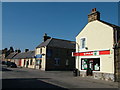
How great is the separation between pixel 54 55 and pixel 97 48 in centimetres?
1794

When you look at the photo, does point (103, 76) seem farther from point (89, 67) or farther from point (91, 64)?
point (89, 67)

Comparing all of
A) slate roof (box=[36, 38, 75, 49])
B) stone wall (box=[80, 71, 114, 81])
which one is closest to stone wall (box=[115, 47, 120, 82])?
stone wall (box=[80, 71, 114, 81])

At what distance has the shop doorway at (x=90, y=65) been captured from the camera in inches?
726

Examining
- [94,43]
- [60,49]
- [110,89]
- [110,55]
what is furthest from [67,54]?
[110,89]

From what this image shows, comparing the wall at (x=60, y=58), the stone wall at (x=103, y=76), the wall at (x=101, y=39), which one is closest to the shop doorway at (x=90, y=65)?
the stone wall at (x=103, y=76)

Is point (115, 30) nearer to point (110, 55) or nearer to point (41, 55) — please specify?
point (110, 55)

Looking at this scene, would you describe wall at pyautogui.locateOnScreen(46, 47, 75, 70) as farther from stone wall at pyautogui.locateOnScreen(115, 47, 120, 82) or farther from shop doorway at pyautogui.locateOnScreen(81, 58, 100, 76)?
stone wall at pyautogui.locateOnScreen(115, 47, 120, 82)

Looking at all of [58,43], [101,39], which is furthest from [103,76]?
[58,43]

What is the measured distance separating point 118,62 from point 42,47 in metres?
22.9

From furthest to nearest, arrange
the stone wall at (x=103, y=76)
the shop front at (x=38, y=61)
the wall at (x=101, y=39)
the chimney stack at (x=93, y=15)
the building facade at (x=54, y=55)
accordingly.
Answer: the shop front at (x=38, y=61) → the building facade at (x=54, y=55) → the chimney stack at (x=93, y=15) → the wall at (x=101, y=39) → the stone wall at (x=103, y=76)

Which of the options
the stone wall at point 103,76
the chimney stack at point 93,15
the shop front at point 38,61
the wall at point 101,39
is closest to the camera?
the stone wall at point 103,76

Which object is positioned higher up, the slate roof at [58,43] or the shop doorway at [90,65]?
the slate roof at [58,43]

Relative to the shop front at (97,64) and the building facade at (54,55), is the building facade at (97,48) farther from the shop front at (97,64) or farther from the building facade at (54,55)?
the building facade at (54,55)

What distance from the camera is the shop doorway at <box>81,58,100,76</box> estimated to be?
18450mm
